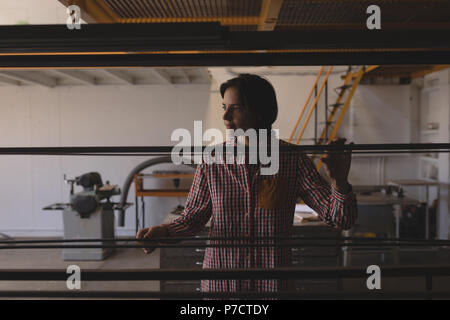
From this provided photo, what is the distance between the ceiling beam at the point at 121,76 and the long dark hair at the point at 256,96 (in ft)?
12.3

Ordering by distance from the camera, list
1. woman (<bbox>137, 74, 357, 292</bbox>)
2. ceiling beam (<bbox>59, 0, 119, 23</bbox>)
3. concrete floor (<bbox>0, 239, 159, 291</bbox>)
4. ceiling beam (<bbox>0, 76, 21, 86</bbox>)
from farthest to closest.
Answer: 1. ceiling beam (<bbox>0, 76, 21, 86</bbox>)
2. concrete floor (<bbox>0, 239, 159, 291</bbox>)
3. ceiling beam (<bbox>59, 0, 119, 23</bbox>)
4. woman (<bbox>137, 74, 357, 292</bbox>)

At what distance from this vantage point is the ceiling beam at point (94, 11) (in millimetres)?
2125

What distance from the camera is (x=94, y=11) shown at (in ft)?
7.59

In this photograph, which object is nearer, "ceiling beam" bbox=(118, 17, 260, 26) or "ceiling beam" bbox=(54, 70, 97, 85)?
"ceiling beam" bbox=(118, 17, 260, 26)

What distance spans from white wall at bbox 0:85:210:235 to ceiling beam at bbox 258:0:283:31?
10.2ft

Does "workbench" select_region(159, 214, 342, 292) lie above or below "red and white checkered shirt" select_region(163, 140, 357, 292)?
below

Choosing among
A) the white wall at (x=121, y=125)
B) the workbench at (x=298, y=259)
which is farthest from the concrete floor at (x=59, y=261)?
the workbench at (x=298, y=259)

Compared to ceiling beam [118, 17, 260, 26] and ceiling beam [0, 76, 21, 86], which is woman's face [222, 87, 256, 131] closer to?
ceiling beam [118, 17, 260, 26]

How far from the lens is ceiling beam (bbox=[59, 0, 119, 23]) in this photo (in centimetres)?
213

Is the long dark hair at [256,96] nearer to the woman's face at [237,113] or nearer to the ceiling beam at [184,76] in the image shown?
the woman's face at [237,113]

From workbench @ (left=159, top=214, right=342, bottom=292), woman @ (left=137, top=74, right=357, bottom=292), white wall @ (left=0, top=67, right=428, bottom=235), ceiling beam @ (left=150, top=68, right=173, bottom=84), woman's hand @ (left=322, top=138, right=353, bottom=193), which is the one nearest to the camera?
woman's hand @ (left=322, top=138, right=353, bottom=193)

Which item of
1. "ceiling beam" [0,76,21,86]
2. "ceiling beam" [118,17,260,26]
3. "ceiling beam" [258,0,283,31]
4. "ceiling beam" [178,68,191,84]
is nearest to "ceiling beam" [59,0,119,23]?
"ceiling beam" [118,17,260,26]

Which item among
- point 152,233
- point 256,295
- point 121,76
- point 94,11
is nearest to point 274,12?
point 94,11

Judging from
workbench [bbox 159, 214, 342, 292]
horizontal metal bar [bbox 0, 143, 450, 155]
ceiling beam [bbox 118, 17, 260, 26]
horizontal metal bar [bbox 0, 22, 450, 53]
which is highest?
ceiling beam [bbox 118, 17, 260, 26]
